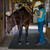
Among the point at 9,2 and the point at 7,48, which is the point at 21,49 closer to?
the point at 7,48

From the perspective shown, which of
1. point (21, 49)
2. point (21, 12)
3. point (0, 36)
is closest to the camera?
point (21, 49)

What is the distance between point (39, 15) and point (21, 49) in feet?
3.63

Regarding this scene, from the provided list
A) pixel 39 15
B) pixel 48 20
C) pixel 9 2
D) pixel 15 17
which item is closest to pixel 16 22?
pixel 15 17

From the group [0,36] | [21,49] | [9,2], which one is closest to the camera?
[21,49]

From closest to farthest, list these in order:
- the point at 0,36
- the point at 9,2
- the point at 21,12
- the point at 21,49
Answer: the point at 21,49 → the point at 21,12 → the point at 0,36 → the point at 9,2

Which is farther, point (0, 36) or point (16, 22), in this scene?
point (0, 36)

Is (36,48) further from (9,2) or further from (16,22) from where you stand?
(9,2)

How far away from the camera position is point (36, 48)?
332cm

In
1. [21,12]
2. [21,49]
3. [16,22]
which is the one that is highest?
[21,12]

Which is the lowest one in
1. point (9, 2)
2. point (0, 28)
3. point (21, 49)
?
point (21, 49)

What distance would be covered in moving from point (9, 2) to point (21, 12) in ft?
5.41

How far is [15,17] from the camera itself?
3.43m

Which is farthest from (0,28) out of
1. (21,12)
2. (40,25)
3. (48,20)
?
(48,20)

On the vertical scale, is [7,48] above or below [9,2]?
below
